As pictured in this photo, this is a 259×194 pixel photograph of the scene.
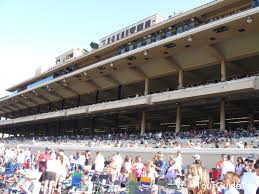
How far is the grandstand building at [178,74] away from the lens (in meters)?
29.5

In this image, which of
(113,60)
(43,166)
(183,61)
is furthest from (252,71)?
(43,166)

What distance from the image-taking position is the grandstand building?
2950cm

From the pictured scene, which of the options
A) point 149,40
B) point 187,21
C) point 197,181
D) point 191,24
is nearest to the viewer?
point 197,181

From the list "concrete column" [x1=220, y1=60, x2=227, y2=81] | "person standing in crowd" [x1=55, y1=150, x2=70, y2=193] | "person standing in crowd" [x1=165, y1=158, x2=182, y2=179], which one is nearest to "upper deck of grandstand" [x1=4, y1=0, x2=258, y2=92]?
"concrete column" [x1=220, y1=60, x2=227, y2=81]

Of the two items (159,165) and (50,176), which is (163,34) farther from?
(50,176)

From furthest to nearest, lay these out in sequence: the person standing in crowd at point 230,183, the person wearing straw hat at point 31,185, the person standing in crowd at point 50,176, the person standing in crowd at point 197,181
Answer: the person standing in crowd at point 50,176, the person wearing straw hat at point 31,185, the person standing in crowd at point 230,183, the person standing in crowd at point 197,181

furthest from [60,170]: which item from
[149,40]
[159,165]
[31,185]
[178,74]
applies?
[149,40]

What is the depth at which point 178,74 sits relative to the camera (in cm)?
3812

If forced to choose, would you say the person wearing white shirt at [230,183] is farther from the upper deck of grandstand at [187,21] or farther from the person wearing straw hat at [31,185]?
the upper deck of grandstand at [187,21]

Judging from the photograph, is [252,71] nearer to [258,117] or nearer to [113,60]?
[258,117]

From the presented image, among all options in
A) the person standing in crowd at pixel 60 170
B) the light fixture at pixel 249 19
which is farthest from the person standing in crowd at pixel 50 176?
the light fixture at pixel 249 19

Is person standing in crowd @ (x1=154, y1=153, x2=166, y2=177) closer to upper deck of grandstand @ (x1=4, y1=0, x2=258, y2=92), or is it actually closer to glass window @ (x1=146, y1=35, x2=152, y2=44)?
upper deck of grandstand @ (x1=4, y1=0, x2=258, y2=92)

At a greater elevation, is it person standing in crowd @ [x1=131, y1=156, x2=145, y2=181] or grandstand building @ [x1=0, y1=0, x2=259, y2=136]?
grandstand building @ [x1=0, y1=0, x2=259, y2=136]

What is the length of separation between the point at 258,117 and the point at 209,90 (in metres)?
14.2
